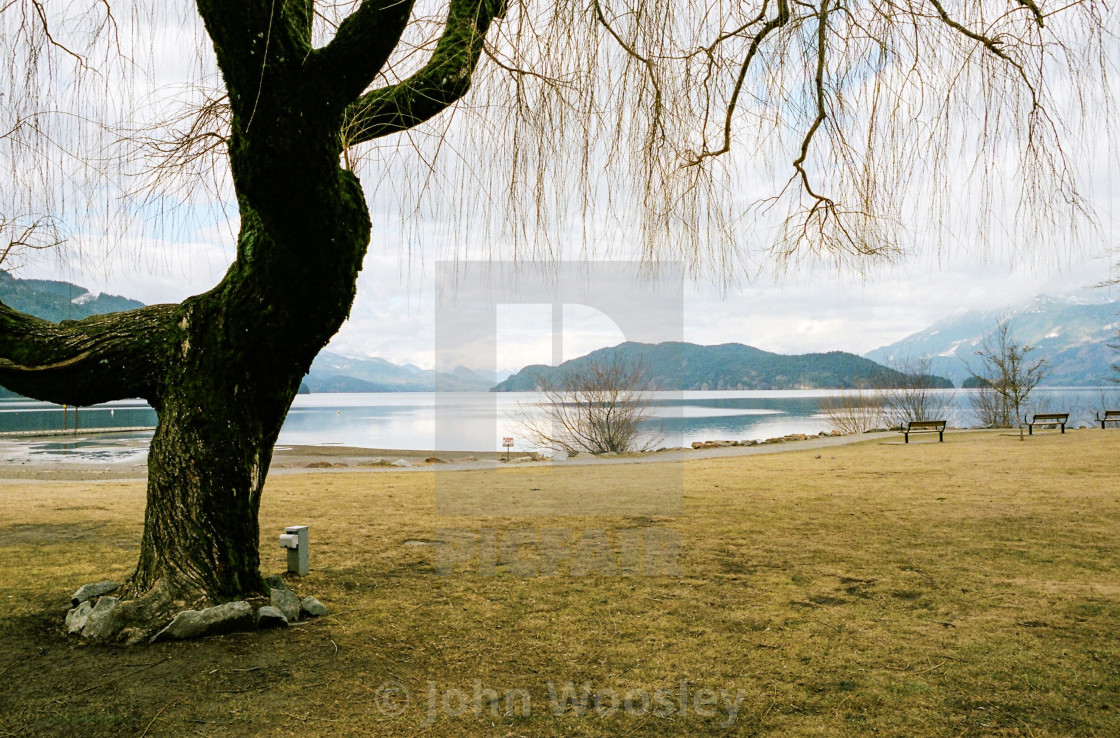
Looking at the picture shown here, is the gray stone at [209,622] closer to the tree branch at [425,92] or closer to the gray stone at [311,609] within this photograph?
the gray stone at [311,609]

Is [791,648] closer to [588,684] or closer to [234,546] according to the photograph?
[588,684]

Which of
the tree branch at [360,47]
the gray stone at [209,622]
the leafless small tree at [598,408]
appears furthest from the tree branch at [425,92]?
the leafless small tree at [598,408]

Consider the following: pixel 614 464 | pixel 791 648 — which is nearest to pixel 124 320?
pixel 791 648

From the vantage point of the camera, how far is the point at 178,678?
302 cm

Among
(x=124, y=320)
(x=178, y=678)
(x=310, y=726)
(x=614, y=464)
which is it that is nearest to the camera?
(x=310, y=726)

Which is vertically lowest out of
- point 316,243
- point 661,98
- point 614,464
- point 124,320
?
point 614,464

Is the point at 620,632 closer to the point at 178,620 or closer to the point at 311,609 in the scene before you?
the point at 311,609

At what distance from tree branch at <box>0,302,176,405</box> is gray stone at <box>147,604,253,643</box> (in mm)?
1175

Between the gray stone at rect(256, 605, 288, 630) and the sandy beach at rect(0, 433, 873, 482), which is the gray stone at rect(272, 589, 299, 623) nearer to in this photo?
the gray stone at rect(256, 605, 288, 630)

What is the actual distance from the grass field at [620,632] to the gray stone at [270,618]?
0.08m

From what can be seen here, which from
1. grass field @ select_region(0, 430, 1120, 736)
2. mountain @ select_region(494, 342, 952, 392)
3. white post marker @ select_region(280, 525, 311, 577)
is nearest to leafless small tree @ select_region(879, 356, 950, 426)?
mountain @ select_region(494, 342, 952, 392)

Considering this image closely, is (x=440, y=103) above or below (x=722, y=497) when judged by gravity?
above

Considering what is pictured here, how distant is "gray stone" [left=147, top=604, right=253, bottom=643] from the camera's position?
3443 millimetres

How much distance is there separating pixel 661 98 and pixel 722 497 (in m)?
6.28
